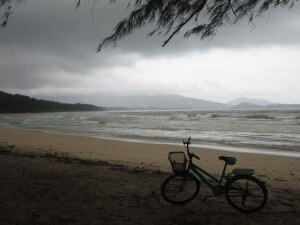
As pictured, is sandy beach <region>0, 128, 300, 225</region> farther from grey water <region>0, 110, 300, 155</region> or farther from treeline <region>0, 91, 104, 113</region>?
treeline <region>0, 91, 104, 113</region>

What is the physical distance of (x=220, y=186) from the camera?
4.86 meters

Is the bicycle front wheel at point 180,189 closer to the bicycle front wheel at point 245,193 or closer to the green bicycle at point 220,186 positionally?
the green bicycle at point 220,186

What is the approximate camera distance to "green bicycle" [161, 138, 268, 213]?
474cm

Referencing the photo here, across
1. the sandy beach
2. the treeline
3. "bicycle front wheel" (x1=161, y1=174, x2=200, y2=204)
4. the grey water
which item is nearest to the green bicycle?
"bicycle front wheel" (x1=161, y1=174, x2=200, y2=204)

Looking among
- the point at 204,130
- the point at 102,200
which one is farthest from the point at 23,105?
the point at 102,200

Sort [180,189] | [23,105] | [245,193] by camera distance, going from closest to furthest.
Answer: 1. [245,193]
2. [180,189]
3. [23,105]

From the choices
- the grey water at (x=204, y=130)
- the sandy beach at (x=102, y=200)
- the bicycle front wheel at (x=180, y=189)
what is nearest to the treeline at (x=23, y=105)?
the grey water at (x=204, y=130)

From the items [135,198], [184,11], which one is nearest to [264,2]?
[184,11]

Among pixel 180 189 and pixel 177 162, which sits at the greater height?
pixel 177 162

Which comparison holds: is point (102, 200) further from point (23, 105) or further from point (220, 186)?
point (23, 105)

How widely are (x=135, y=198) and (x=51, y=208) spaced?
1.29m

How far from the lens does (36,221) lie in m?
4.18

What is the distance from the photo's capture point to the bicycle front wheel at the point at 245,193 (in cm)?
474

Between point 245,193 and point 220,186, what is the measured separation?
35cm
